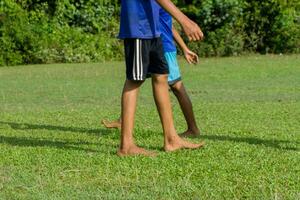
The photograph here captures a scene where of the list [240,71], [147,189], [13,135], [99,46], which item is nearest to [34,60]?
[99,46]

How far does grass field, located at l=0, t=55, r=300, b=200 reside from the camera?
507cm

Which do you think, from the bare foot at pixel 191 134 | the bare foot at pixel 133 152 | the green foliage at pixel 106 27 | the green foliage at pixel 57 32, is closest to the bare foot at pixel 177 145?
the bare foot at pixel 133 152

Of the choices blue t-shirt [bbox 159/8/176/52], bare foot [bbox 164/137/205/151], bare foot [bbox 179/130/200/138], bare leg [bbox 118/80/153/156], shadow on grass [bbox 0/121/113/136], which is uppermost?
blue t-shirt [bbox 159/8/176/52]

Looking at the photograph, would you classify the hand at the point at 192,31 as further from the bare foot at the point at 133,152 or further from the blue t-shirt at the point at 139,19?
the bare foot at the point at 133,152

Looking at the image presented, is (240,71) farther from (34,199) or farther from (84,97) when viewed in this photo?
(34,199)

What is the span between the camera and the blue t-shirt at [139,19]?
6.30 meters

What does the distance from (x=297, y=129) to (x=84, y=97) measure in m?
6.56

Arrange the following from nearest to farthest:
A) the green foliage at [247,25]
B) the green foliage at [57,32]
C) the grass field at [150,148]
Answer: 1. the grass field at [150,148]
2. the green foliage at [57,32]
3. the green foliage at [247,25]

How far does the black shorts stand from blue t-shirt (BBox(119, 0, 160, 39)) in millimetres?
63

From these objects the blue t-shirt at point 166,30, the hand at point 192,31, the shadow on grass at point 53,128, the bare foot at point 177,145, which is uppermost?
the hand at point 192,31

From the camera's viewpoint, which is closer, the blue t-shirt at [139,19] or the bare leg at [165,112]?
the blue t-shirt at [139,19]

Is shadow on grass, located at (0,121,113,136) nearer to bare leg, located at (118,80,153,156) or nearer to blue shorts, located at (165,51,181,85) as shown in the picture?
blue shorts, located at (165,51,181,85)

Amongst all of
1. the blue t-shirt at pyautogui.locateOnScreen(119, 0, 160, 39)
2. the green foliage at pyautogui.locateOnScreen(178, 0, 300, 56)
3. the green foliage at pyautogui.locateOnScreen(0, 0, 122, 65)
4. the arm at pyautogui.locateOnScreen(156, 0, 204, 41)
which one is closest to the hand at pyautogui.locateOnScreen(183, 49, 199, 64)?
the blue t-shirt at pyautogui.locateOnScreen(119, 0, 160, 39)

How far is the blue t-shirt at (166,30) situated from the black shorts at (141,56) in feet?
4.13
